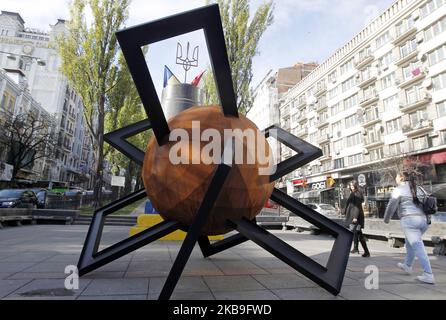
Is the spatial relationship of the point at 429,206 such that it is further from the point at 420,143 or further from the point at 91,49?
the point at 420,143

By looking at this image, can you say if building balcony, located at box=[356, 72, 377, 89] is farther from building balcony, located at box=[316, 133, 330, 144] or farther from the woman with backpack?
the woman with backpack

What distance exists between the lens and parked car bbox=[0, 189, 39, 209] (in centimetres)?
1661

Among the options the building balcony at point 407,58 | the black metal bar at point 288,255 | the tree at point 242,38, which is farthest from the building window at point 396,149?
the black metal bar at point 288,255

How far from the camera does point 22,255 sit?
6832 mm

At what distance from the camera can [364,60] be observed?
37.7m

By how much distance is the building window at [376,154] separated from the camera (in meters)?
35.2

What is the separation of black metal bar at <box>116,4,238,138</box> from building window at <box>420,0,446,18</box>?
113 feet

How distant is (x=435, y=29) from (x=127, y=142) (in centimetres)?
3501

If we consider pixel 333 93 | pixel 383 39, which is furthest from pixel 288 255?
pixel 333 93

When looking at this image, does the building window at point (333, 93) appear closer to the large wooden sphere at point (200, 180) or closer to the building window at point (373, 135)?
the building window at point (373, 135)

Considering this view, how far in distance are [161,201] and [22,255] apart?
15.2 ft

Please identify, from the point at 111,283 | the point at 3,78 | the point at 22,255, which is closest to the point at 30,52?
the point at 3,78

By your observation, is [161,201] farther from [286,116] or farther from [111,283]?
[286,116]

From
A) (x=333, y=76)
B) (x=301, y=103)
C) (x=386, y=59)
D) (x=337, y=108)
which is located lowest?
(x=337, y=108)
